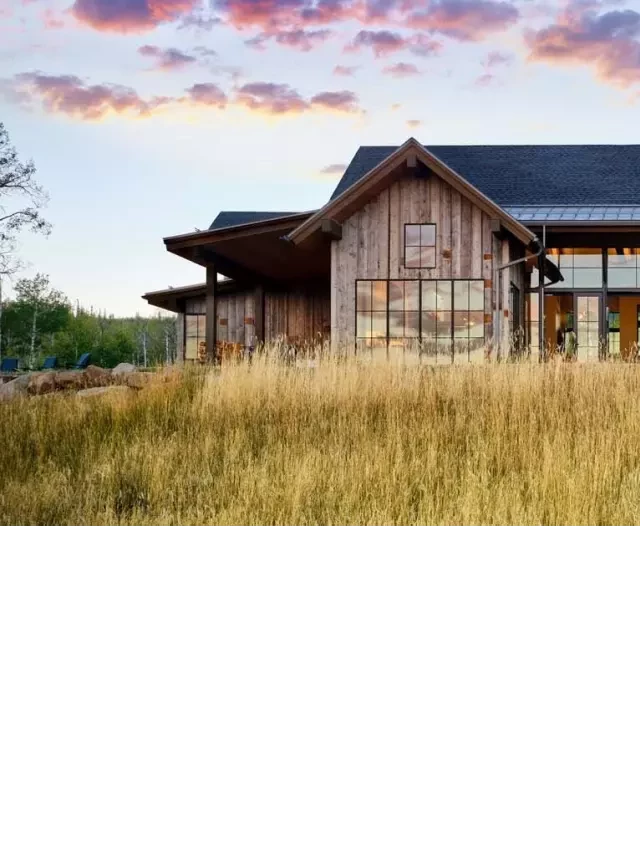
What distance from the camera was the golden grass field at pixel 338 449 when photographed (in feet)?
21.5

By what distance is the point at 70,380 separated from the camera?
42.5 ft

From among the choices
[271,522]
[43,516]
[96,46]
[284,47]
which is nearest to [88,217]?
[96,46]

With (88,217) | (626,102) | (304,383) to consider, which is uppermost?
(626,102)

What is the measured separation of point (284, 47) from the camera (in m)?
10.1

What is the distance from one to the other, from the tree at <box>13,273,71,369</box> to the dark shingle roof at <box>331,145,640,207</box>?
5818 mm

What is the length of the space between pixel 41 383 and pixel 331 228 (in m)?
4.59

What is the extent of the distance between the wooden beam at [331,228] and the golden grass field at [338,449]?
355 centimetres

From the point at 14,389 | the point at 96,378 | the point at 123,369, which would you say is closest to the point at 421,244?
the point at 123,369

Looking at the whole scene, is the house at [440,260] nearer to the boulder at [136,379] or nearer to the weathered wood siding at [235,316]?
the weathered wood siding at [235,316]

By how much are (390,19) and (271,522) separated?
20.8 feet

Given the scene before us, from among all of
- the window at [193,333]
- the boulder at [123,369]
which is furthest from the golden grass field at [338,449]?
the window at [193,333]

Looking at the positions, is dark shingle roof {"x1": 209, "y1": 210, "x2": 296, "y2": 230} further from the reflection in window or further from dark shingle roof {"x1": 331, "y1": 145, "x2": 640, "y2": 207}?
the reflection in window
